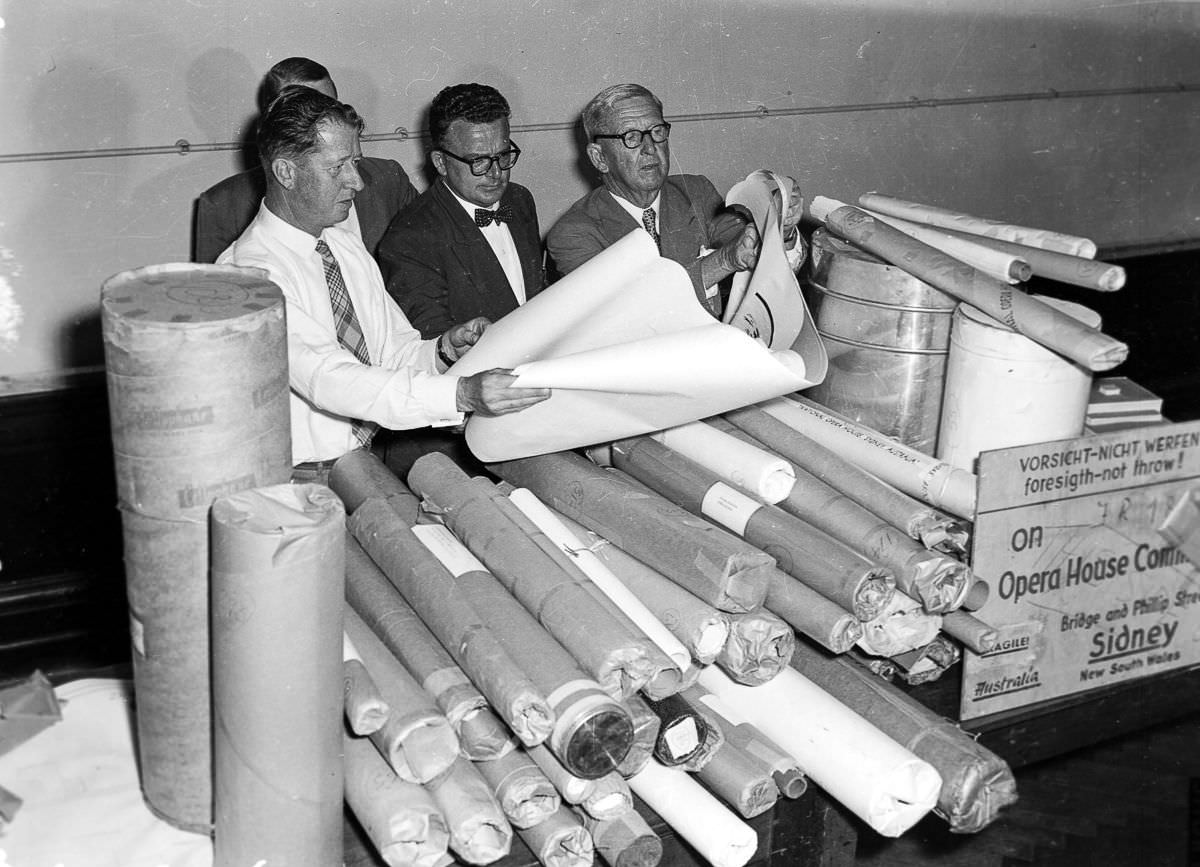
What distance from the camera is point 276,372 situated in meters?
1.79

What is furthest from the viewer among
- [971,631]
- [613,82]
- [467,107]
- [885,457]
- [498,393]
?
[613,82]

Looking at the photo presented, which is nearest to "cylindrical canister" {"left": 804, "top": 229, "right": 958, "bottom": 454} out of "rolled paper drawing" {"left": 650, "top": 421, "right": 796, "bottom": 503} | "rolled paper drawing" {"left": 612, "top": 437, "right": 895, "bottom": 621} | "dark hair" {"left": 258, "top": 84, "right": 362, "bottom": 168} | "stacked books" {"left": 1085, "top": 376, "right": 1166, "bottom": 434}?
"stacked books" {"left": 1085, "top": 376, "right": 1166, "bottom": 434}

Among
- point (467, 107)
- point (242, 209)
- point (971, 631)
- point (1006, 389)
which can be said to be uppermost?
point (467, 107)

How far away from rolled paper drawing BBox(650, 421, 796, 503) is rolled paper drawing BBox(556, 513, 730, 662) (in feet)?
0.95

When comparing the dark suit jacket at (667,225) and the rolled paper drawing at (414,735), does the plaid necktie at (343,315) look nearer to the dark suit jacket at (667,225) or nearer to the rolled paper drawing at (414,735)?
the dark suit jacket at (667,225)

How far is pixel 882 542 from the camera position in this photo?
7.27ft

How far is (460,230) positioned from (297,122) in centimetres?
93

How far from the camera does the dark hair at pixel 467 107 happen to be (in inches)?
125

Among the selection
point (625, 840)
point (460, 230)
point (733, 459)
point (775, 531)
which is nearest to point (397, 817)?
point (625, 840)

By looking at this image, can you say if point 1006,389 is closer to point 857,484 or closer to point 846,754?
point 857,484

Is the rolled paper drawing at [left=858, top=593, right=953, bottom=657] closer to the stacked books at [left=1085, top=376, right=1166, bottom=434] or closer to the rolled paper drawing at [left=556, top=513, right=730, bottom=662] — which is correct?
the rolled paper drawing at [left=556, top=513, right=730, bottom=662]

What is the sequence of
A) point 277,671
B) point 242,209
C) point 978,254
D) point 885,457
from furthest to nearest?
point 242,209, point 978,254, point 885,457, point 277,671

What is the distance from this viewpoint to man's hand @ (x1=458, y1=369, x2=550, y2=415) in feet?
7.06

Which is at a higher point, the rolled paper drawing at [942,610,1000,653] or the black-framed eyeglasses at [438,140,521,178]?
the black-framed eyeglasses at [438,140,521,178]
